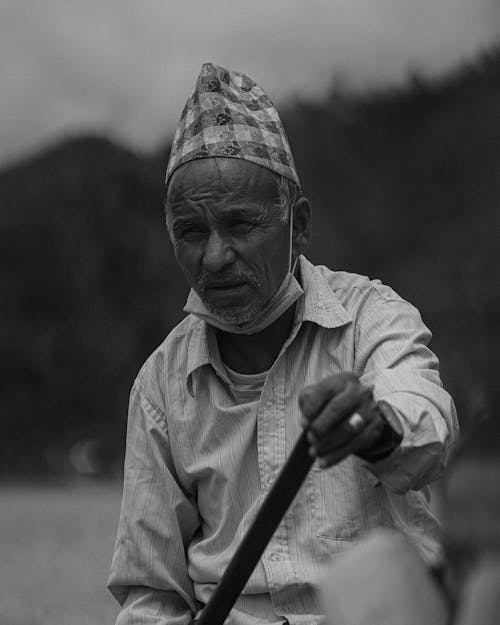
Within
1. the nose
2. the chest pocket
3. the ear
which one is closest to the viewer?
the chest pocket

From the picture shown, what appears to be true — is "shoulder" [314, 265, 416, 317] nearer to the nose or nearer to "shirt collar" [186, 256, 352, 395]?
"shirt collar" [186, 256, 352, 395]

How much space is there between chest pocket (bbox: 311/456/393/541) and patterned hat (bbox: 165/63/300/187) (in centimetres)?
70

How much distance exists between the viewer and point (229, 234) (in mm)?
2430

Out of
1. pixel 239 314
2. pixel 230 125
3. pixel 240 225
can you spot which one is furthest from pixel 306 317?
pixel 230 125

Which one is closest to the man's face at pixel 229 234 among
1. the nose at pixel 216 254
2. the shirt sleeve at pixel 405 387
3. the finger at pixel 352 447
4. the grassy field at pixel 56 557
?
the nose at pixel 216 254

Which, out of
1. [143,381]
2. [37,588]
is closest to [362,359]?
[143,381]

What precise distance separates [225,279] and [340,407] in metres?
0.85

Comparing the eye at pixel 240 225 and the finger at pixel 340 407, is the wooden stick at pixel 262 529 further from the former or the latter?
the eye at pixel 240 225

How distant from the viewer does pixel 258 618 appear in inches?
91.1

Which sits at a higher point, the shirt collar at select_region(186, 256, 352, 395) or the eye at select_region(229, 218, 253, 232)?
the eye at select_region(229, 218, 253, 232)

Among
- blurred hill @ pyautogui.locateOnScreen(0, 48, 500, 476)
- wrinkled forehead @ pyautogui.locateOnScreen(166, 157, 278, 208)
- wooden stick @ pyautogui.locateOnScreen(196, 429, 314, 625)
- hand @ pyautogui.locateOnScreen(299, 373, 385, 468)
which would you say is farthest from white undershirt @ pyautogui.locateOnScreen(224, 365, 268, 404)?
blurred hill @ pyautogui.locateOnScreen(0, 48, 500, 476)

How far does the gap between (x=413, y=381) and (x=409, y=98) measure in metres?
10.5

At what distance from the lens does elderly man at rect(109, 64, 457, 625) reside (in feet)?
7.52

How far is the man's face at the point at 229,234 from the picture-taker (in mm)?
2406
